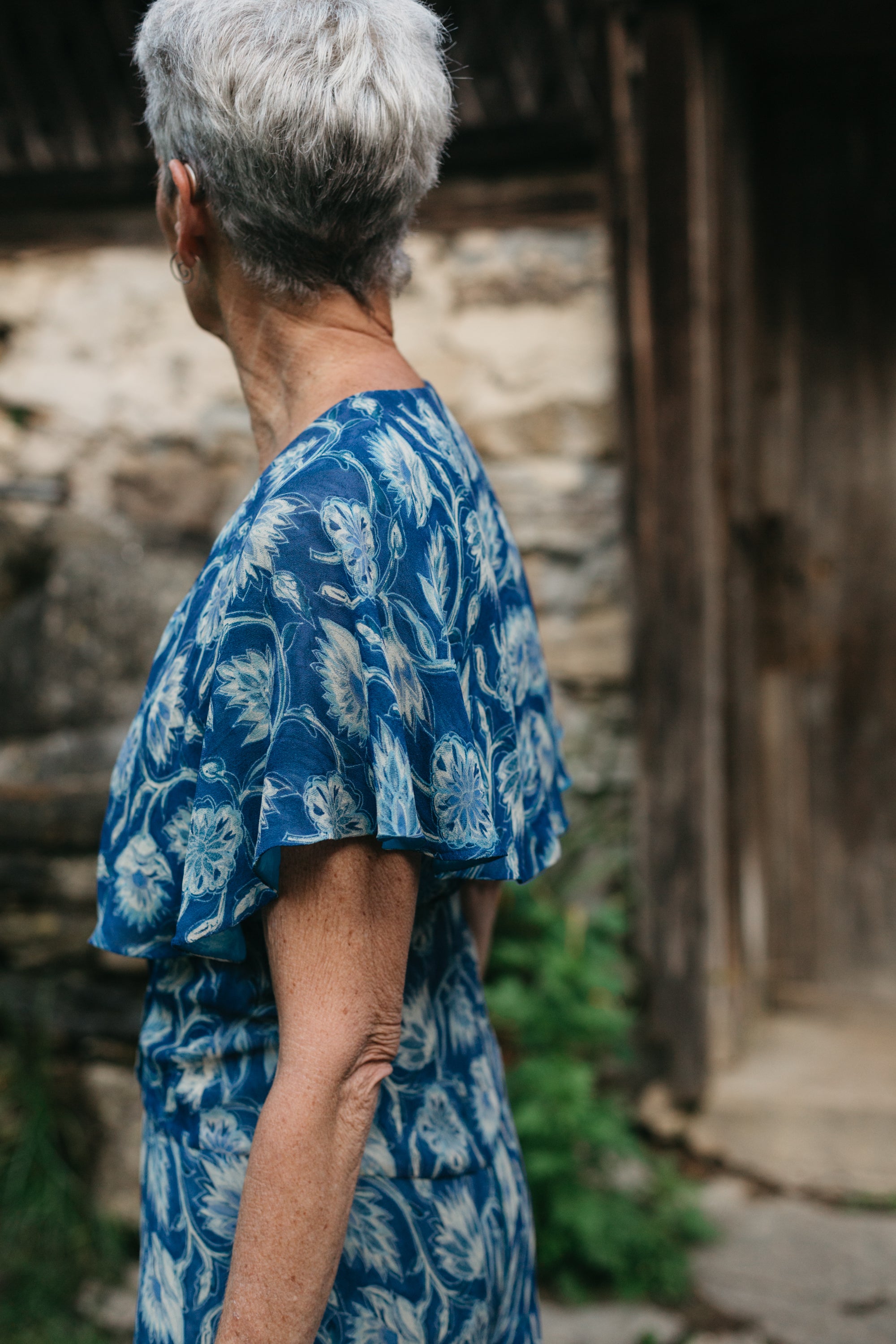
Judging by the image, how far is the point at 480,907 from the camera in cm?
128

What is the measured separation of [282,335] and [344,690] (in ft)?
1.25

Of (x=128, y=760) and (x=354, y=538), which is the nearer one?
(x=354, y=538)

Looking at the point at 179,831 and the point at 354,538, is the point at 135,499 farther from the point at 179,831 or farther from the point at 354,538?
the point at 354,538

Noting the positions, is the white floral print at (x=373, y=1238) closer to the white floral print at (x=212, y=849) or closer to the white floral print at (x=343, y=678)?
Answer: the white floral print at (x=212, y=849)

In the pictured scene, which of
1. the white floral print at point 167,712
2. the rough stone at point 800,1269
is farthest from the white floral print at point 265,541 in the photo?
the rough stone at point 800,1269

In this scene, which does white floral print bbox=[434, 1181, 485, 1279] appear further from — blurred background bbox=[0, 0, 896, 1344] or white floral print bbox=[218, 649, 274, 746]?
blurred background bbox=[0, 0, 896, 1344]

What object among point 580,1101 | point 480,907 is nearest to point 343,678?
point 480,907

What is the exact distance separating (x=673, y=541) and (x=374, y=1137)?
1.90m

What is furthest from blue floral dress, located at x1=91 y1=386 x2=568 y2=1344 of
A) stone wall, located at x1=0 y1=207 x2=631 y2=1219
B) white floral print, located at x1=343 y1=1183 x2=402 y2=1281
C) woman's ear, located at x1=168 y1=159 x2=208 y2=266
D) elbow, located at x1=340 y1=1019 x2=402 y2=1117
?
stone wall, located at x1=0 y1=207 x2=631 y2=1219

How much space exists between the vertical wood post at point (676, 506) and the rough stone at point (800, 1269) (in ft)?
1.05

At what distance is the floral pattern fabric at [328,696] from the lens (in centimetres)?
81

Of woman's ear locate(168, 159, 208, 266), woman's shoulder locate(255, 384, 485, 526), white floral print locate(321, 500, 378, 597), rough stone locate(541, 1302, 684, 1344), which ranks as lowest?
rough stone locate(541, 1302, 684, 1344)

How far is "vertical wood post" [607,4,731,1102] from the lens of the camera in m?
2.44

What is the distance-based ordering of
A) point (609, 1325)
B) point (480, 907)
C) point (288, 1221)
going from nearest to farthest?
point (288, 1221), point (480, 907), point (609, 1325)
